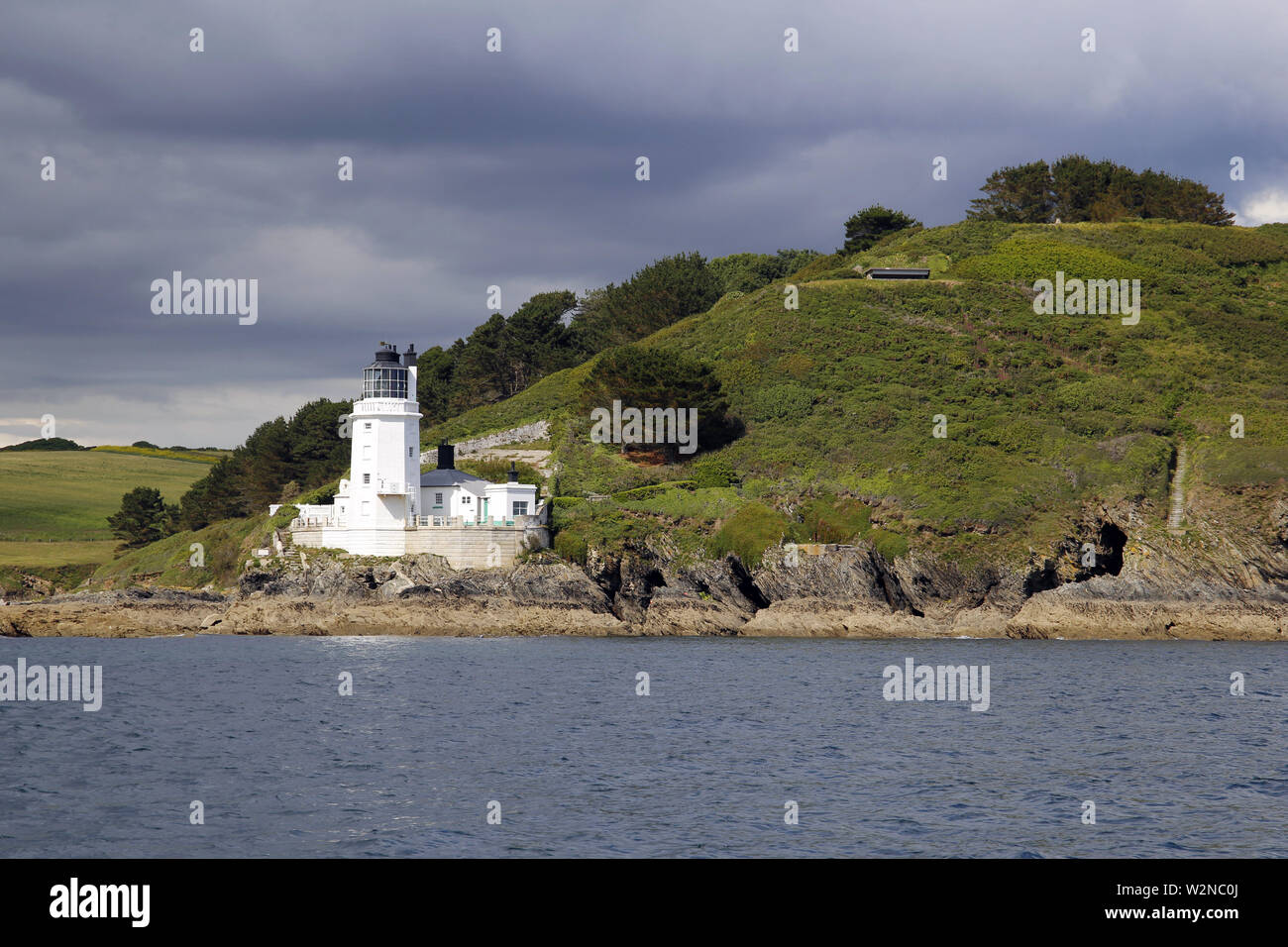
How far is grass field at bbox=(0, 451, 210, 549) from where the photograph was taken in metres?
102

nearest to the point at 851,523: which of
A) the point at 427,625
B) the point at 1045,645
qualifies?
the point at 1045,645

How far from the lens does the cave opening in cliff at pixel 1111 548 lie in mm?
66375

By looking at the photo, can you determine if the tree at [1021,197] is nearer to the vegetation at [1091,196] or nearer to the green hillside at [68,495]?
the vegetation at [1091,196]

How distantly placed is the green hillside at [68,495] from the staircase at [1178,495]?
7574 centimetres

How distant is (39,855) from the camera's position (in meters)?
19.4

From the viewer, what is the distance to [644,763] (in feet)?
91.4

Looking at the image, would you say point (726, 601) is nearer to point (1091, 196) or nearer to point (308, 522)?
point (308, 522)

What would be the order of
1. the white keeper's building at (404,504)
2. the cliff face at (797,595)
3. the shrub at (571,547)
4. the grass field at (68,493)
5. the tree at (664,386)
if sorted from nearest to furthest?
the cliff face at (797,595) < the shrub at (571,547) < the white keeper's building at (404,504) < the tree at (664,386) < the grass field at (68,493)

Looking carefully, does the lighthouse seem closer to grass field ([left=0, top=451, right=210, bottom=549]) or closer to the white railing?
the white railing

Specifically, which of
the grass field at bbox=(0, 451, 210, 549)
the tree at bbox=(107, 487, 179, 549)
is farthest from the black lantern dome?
the tree at bbox=(107, 487, 179, 549)

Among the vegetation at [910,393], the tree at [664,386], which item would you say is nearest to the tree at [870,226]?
the vegetation at [910,393]

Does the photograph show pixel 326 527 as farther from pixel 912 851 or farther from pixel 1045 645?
pixel 912 851

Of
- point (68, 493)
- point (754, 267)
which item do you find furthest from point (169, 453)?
point (754, 267)
